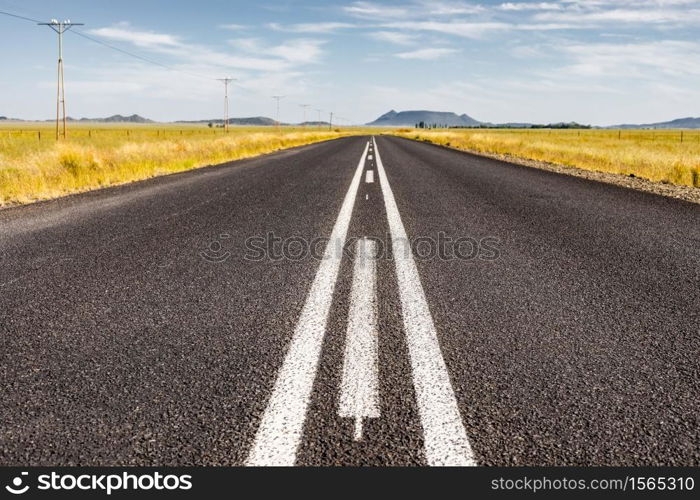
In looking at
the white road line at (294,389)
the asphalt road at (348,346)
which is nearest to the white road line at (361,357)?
the asphalt road at (348,346)

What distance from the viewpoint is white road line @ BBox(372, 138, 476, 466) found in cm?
187

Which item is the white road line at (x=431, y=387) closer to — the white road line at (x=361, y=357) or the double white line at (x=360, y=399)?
the double white line at (x=360, y=399)

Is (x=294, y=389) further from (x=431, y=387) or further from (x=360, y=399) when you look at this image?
(x=431, y=387)

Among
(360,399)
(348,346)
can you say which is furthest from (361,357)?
(360,399)

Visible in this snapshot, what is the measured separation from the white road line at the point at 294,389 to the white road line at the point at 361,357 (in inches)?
6.4

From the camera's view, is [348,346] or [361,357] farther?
[348,346]

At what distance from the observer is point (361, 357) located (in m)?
2.63

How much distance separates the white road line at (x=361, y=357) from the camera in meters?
2.14

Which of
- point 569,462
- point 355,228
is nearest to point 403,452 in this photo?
point 569,462

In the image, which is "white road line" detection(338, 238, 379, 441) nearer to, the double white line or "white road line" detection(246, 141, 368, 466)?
the double white line

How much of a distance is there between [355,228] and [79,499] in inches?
196

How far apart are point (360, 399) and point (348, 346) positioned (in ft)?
1.92

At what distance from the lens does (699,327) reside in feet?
10.4

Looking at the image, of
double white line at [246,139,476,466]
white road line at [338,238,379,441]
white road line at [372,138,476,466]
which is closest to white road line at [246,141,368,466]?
double white line at [246,139,476,466]
